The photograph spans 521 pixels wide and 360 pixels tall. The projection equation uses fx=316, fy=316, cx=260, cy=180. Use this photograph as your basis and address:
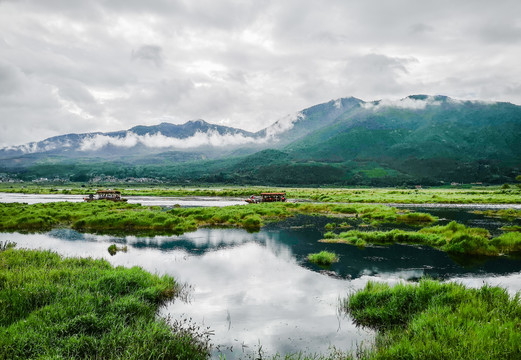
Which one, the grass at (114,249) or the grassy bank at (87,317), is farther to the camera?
the grass at (114,249)

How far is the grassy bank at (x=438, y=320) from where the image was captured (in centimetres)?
993

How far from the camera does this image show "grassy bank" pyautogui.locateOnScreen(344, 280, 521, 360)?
32.6ft

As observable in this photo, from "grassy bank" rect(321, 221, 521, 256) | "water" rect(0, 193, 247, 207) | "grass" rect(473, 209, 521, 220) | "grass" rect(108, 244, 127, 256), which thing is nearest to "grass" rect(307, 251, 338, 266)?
"grassy bank" rect(321, 221, 521, 256)

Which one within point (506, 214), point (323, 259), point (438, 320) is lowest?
point (506, 214)

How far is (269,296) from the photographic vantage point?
18766 mm

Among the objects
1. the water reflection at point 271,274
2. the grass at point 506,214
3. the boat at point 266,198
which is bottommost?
the grass at point 506,214

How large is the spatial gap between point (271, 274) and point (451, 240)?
18.7 meters

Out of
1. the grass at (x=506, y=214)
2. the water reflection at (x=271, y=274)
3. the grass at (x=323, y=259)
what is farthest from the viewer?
the grass at (x=506, y=214)

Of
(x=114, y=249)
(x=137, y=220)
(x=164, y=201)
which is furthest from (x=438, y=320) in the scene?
(x=164, y=201)

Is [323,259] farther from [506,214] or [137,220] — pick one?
[506,214]

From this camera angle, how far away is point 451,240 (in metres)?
30.1

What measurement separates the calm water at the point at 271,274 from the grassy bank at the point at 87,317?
164 centimetres

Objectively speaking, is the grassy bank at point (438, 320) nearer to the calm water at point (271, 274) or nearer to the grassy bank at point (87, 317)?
the calm water at point (271, 274)

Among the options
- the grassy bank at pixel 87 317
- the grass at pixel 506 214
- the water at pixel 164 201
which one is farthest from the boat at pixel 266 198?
the grassy bank at pixel 87 317
